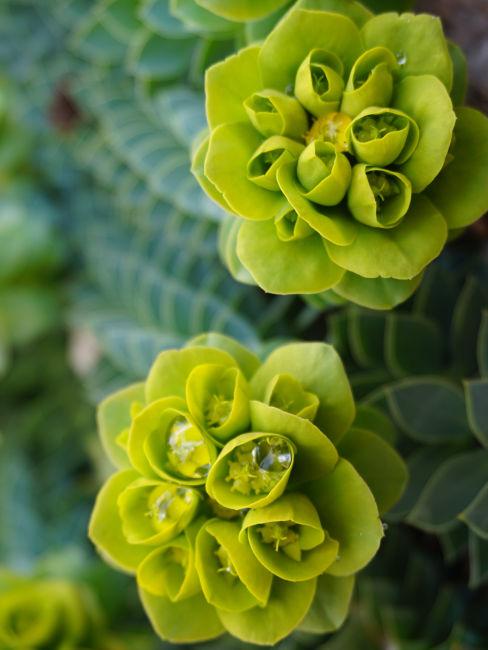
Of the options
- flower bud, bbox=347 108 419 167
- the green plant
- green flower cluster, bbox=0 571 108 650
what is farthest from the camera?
green flower cluster, bbox=0 571 108 650

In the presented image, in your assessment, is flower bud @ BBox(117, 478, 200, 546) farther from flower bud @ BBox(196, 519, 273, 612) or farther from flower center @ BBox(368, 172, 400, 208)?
flower center @ BBox(368, 172, 400, 208)

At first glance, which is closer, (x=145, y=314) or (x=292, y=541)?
(x=292, y=541)

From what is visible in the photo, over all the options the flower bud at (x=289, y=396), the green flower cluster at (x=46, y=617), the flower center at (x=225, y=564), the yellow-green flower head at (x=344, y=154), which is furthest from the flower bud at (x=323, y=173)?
the green flower cluster at (x=46, y=617)

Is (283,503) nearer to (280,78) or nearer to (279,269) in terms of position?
(279,269)

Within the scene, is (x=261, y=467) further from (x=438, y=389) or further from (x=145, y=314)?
(x=145, y=314)

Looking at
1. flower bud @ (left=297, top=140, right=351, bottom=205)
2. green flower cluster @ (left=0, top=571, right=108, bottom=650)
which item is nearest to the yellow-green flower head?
flower bud @ (left=297, top=140, right=351, bottom=205)

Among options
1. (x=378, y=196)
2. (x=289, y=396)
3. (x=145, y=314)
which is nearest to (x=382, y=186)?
(x=378, y=196)
